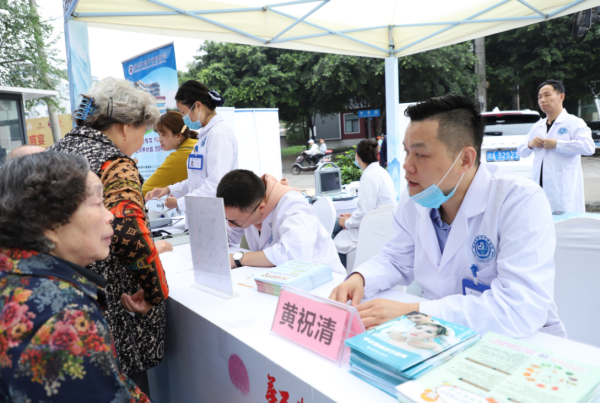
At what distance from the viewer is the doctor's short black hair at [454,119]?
4.67 ft

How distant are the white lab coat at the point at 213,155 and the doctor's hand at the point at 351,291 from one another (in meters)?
1.75

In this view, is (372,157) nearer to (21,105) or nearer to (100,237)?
(100,237)

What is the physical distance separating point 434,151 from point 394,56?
4335mm

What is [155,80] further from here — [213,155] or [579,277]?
[579,277]

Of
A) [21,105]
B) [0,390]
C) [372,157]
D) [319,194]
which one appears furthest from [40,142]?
[0,390]

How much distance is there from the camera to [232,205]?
1945mm

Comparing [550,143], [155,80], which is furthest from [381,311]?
[155,80]

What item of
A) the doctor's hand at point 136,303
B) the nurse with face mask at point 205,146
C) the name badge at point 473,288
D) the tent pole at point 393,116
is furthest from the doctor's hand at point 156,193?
the tent pole at point 393,116

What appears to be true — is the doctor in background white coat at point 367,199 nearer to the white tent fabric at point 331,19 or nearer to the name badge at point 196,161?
the name badge at point 196,161

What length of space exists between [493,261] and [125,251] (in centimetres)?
126

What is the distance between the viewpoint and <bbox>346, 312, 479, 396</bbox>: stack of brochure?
2.92 feet

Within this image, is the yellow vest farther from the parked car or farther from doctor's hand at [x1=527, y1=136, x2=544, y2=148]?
the parked car

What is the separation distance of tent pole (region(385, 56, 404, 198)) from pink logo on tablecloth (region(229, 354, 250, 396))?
192 inches

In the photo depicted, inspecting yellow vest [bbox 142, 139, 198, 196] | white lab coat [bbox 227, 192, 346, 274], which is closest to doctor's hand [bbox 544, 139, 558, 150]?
white lab coat [bbox 227, 192, 346, 274]
